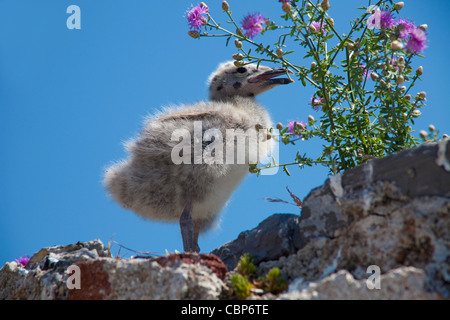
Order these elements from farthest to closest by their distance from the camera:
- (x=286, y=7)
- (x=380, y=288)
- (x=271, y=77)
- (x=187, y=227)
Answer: (x=271, y=77)
(x=187, y=227)
(x=286, y=7)
(x=380, y=288)

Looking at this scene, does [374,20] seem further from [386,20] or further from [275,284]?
[275,284]

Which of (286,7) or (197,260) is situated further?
(286,7)

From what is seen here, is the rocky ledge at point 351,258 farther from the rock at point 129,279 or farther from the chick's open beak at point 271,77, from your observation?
the chick's open beak at point 271,77

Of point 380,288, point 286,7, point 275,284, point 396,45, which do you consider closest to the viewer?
point 380,288

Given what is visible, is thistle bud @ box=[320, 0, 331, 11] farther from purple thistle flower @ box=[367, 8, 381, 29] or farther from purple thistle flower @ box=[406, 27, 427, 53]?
purple thistle flower @ box=[406, 27, 427, 53]

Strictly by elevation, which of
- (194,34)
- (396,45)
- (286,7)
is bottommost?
(396,45)

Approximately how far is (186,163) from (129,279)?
1.65 m

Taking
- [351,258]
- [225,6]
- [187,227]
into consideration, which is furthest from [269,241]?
[225,6]

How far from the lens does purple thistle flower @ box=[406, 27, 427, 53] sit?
11.1 ft

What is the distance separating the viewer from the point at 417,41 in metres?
3.38

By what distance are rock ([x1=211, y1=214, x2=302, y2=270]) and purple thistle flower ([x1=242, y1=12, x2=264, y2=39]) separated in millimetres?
1401

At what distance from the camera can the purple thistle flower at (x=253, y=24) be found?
3783 mm

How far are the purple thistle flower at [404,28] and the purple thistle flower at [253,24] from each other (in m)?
0.99

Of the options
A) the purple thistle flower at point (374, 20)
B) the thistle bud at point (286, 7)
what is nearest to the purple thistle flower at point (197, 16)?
the thistle bud at point (286, 7)
